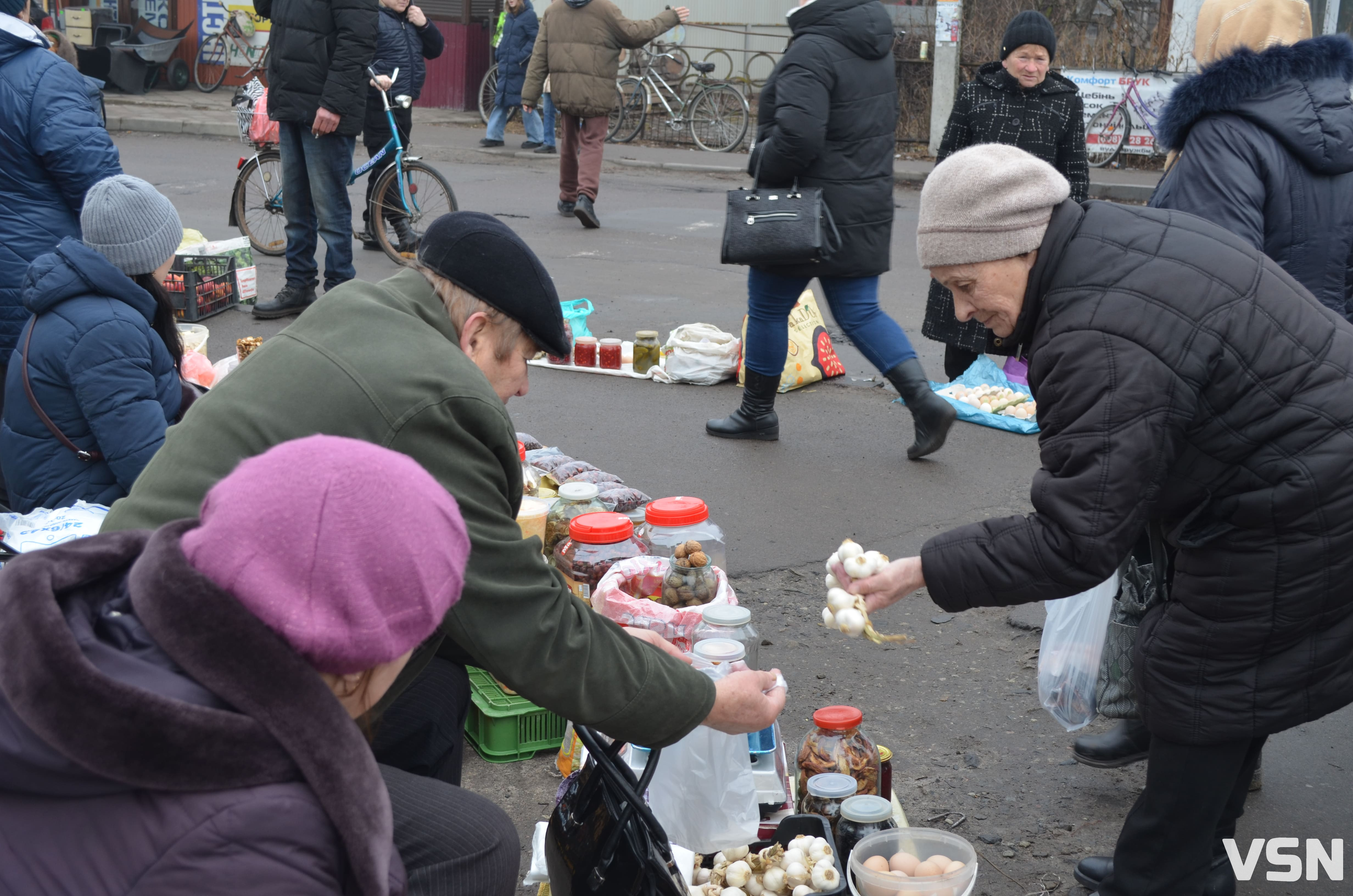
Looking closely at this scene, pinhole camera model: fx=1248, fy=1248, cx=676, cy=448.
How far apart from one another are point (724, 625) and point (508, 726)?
2.42ft

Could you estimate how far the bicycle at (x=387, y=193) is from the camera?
9102mm

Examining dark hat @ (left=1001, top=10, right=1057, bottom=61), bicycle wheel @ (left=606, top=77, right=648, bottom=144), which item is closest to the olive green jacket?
dark hat @ (left=1001, top=10, right=1057, bottom=61)

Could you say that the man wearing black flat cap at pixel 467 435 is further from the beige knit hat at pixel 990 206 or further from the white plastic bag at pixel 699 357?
the white plastic bag at pixel 699 357

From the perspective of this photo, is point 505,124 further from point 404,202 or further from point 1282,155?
point 1282,155

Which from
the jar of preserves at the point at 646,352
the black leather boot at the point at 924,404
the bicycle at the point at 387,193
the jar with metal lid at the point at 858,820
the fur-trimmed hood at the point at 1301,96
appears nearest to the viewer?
the jar with metal lid at the point at 858,820

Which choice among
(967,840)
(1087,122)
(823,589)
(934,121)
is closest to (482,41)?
(934,121)

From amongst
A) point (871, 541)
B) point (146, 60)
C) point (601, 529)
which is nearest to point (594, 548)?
point (601, 529)

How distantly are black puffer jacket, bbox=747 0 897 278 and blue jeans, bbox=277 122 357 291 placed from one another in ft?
9.98

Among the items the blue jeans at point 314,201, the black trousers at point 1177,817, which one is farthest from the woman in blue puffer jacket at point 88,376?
the blue jeans at point 314,201

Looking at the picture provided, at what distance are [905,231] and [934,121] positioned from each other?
4.90 metres

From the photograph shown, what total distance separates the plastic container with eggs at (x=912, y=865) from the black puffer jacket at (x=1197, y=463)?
511 millimetres

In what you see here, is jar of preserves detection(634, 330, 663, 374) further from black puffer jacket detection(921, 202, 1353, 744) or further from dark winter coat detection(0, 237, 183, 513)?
black puffer jacket detection(921, 202, 1353, 744)

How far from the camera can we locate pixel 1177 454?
229 cm

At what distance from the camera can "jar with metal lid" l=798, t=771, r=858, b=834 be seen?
2.84 meters
